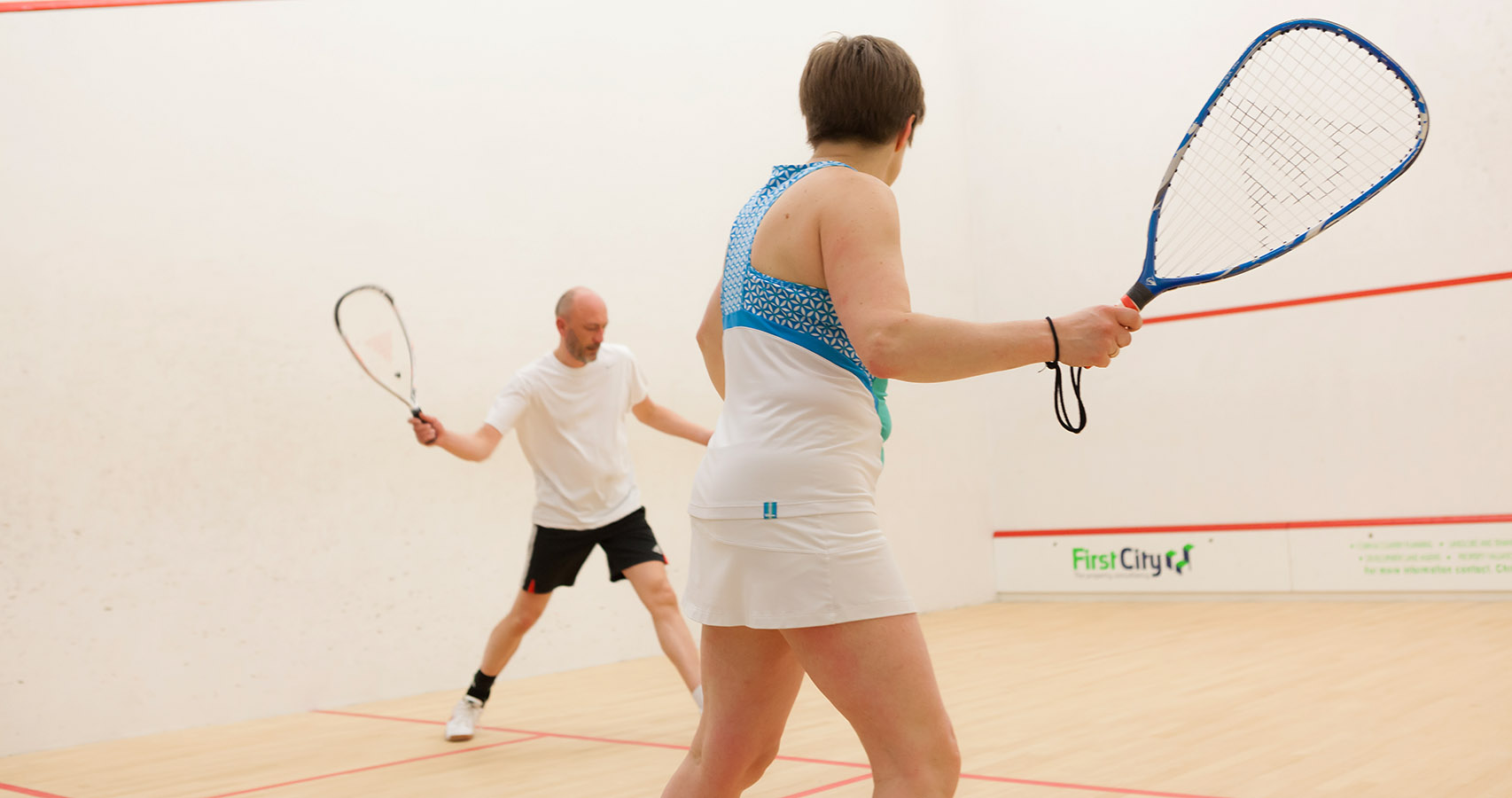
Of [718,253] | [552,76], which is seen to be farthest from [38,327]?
[718,253]

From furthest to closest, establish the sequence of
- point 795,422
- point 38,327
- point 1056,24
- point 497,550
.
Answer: point 1056,24
point 497,550
point 38,327
point 795,422

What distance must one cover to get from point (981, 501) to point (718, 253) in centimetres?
208

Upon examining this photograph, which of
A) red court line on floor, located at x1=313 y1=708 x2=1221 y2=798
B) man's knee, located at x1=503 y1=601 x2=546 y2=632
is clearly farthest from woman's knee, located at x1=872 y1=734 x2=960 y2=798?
man's knee, located at x1=503 y1=601 x2=546 y2=632

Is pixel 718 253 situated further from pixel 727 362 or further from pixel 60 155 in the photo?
pixel 727 362

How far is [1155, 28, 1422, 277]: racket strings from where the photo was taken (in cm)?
429

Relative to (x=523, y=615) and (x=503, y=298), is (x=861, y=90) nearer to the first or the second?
(x=523, y=615)

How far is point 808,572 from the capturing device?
1108 mm

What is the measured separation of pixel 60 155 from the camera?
3797 millimetres

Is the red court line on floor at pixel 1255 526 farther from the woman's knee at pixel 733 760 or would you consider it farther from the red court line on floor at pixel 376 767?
the woman's knee at pixel 733 760

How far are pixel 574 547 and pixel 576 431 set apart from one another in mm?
298

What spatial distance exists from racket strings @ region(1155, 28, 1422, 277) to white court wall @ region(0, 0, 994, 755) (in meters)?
1.88

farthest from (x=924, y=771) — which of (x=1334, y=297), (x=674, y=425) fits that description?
(x=1334, y=297)

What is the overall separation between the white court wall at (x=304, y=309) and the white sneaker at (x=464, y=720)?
3.45 feet

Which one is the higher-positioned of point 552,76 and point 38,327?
point 552,76
